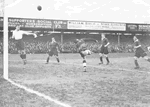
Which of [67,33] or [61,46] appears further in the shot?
[67,33]

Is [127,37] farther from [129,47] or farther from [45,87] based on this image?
[45,87]

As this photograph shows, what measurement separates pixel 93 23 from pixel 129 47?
5937 millimetres

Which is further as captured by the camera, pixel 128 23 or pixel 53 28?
pixel 128 23

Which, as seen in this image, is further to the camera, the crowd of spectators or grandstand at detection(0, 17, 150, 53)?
grandstand at detection(0, 17, 150, 53)

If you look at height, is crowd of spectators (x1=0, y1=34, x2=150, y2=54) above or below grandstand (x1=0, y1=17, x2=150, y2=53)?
below

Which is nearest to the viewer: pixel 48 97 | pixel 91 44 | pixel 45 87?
pixel 48 97

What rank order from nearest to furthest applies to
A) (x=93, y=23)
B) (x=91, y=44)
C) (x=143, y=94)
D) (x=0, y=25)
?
(x=143, y=94) < (x=0, y=25) < (x=91, y=44) < (x=93, y=23)

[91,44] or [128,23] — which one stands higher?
[128,23]

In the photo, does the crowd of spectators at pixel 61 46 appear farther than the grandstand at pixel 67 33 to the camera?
No

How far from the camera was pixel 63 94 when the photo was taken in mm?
5965

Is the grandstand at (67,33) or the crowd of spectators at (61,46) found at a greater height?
the grandstand at (67,33)

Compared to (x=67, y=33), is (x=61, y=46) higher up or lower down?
lower down

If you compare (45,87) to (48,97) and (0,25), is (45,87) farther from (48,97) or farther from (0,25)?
(0,25)

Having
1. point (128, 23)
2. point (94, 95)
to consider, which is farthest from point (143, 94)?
point (128, 23)
